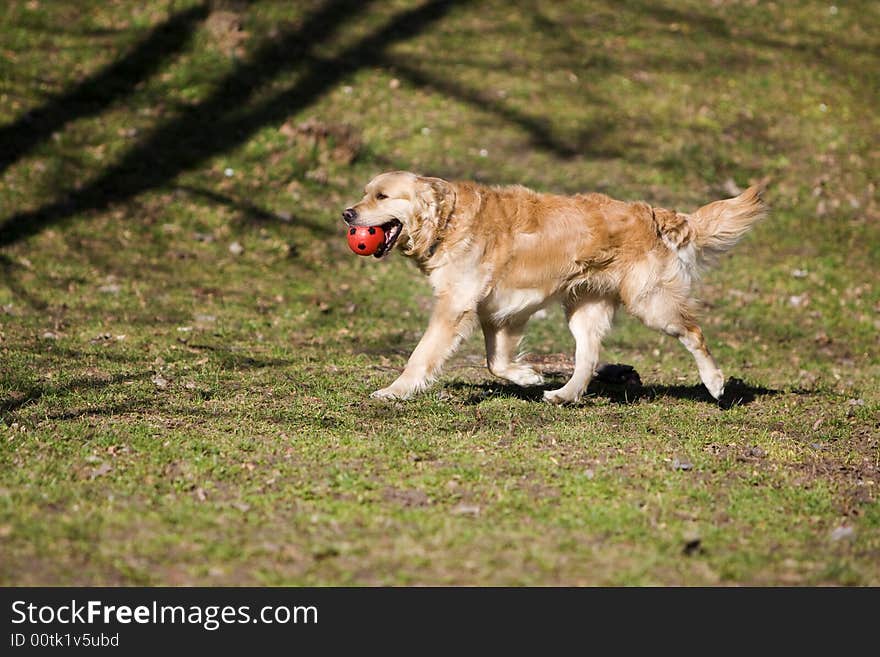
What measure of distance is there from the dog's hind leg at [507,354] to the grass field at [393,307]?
21 centimetres

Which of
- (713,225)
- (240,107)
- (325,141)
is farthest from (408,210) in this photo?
(240,107)

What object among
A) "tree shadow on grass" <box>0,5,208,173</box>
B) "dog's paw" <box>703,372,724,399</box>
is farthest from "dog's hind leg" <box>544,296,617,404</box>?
"tree shadow on grass" <box>0,5,208,173</box>

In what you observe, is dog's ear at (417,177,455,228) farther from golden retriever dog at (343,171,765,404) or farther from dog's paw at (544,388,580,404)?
dog's paw at (544,388,580,404)

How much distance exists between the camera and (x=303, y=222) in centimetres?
1347

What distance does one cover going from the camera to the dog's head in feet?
25.1

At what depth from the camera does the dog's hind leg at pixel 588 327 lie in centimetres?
834

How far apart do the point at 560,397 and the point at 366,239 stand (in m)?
1.91

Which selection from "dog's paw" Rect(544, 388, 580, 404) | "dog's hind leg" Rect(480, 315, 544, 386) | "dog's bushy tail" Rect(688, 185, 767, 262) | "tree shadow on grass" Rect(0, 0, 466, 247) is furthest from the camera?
"tree shadow on grass" Rect(0, 0, 466, 247)

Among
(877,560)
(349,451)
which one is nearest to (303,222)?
(349,451)

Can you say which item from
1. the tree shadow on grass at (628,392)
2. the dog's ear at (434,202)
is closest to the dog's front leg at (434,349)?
the tree shadow on grass at (628,392)

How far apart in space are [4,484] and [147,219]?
25.7ft

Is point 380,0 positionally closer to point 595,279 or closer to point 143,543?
point 595,279

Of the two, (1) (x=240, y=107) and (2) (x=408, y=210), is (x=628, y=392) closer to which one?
(2) (x=408, y=210)

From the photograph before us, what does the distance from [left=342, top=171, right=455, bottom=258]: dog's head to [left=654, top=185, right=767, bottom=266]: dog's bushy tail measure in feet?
6.06
